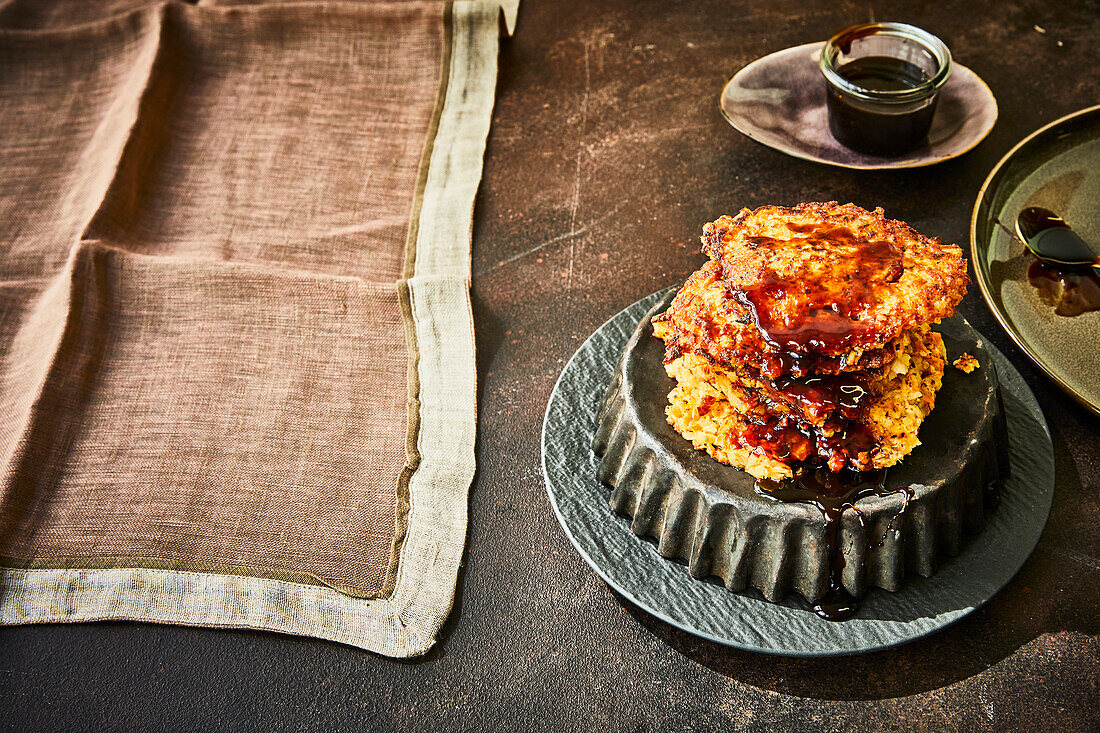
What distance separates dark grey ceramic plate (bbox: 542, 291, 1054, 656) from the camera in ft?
3.52

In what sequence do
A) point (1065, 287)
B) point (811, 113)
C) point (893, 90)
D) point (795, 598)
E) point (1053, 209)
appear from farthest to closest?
point (811, 113)
point (893, 90)
point (1053, 209)
point (1065, 287)
point (795, 598)

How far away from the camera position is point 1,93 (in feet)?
6.75

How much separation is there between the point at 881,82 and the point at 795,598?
1.07 metres

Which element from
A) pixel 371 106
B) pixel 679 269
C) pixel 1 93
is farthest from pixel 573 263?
pixel 1 93

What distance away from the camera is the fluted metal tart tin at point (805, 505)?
1048 mm

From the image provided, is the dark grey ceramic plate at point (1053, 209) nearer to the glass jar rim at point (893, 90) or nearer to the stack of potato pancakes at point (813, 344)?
the glass jar rim at point (893, 90)

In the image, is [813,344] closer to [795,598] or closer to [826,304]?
[826,304]

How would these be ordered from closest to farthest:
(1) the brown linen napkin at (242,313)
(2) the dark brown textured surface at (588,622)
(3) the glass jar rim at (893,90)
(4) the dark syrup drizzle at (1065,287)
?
(2) the dark brown textured surface at (588,622), (1) the brown linen napkin at (242,313), (4) the dark syrup drizzle at (1065,287), (3) the glass jar rim at (893,90)

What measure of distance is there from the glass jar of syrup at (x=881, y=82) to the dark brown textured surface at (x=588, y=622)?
115 millimetres

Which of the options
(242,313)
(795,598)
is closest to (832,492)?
(795,598)

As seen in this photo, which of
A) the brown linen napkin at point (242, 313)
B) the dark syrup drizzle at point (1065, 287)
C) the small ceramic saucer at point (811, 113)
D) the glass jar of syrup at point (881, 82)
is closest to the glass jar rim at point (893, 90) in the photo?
the glass jar of syrup at point (881, 82)

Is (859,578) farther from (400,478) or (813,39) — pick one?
(813,39)

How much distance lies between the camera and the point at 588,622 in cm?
122

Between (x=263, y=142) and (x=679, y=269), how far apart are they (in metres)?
0.98
